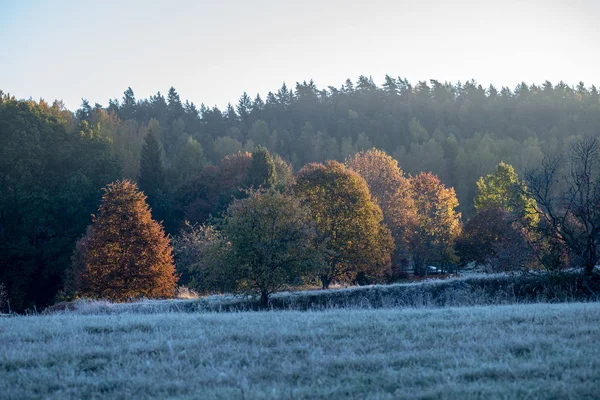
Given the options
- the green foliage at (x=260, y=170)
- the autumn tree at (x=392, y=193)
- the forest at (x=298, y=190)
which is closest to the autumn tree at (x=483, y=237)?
the forest at (x=298, y=190)

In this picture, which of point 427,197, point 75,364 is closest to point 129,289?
point 75,364

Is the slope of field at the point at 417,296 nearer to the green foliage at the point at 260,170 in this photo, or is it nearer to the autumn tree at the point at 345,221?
the autumn tree at the point at 345,221

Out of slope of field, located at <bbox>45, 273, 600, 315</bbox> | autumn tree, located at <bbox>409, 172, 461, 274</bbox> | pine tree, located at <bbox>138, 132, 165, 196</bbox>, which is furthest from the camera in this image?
pine tree, located at <bbox>138, 132, 165, 196</bbox>

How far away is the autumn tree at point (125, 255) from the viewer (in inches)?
1314

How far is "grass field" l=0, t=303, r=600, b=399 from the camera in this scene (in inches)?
243

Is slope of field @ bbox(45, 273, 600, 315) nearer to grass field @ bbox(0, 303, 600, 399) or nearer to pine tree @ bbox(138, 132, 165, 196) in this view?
grass field @ bbox(0, 303, 600, 399)

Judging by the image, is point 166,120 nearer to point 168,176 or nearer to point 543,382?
point 168,176

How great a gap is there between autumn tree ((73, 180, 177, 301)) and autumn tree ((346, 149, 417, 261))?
22.4 metres

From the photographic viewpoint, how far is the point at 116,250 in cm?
3394

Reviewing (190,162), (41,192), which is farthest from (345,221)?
(190,162)

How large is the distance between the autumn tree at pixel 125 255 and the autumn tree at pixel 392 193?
2244cm

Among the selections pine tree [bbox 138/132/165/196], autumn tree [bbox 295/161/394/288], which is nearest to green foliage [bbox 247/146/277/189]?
autumn tree [bbox 295/161/394/288]

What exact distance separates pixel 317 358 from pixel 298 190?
1214 inches

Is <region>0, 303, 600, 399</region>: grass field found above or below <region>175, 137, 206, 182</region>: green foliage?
below
